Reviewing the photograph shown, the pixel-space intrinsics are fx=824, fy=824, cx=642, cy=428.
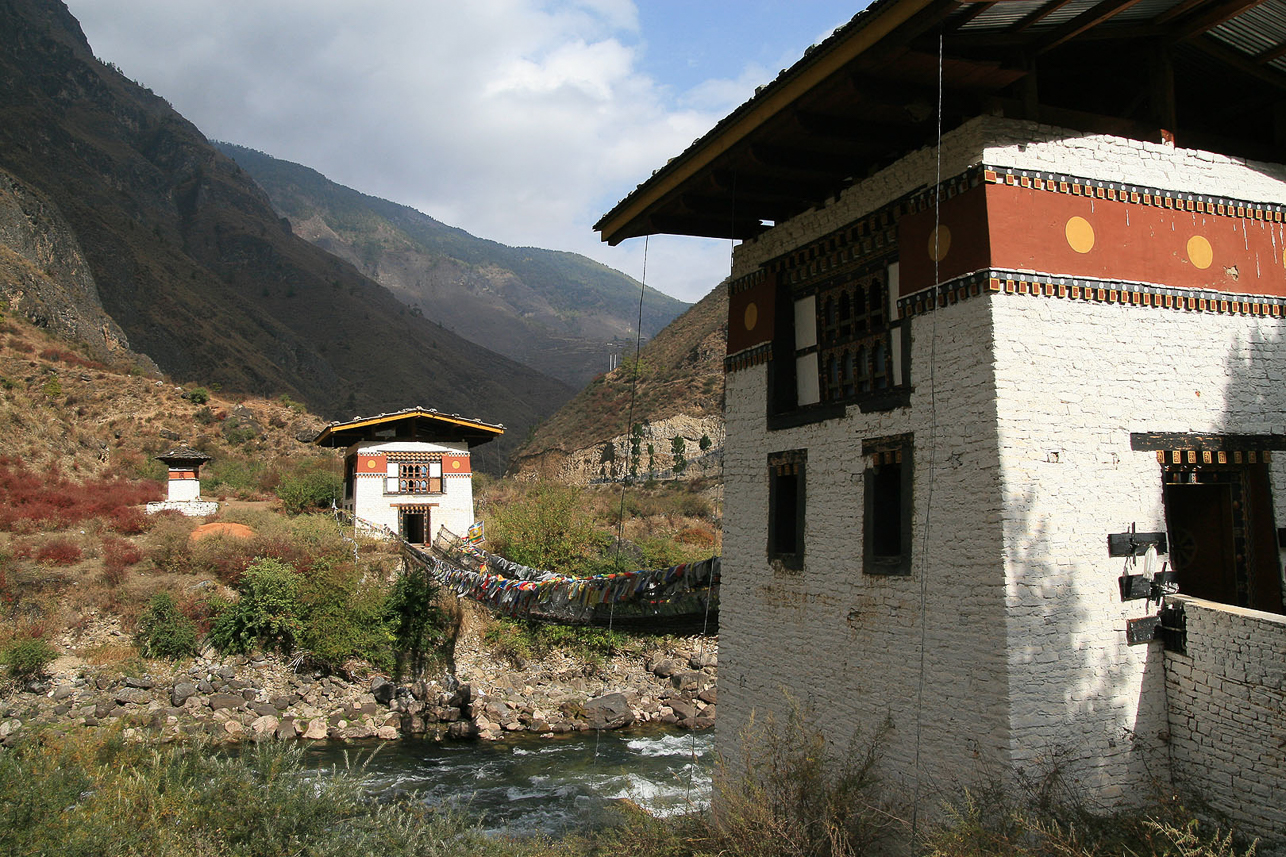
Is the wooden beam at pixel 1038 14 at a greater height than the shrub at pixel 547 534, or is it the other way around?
the wooden beam at pixel 1038 14

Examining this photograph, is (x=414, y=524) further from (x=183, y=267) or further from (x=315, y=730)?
(x=183, y=267)

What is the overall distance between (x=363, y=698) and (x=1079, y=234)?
19.3 meters

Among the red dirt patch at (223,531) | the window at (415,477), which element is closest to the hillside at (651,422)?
the window at (415,477)

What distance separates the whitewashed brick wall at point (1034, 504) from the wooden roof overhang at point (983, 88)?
0.40 metres

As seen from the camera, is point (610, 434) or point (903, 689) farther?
point (610, 434)

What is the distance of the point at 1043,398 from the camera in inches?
247

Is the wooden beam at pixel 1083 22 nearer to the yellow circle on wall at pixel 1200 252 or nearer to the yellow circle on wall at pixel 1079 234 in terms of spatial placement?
the yellow circle on wall at pixel 1079 234

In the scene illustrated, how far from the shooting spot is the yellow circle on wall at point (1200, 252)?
702cm

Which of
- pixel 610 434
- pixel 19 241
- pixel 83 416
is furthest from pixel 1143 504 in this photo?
pixel 19 241

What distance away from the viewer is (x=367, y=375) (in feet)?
302

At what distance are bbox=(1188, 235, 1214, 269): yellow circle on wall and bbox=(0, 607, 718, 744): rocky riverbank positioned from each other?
1602 centimetres

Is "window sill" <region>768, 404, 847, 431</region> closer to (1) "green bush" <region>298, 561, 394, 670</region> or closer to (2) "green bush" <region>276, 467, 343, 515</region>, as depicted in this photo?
(1) "green bush" <region>298, 561, 394, 670</region>

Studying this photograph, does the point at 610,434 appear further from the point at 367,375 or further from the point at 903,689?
the point at 903,689

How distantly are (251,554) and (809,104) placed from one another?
21717mm
